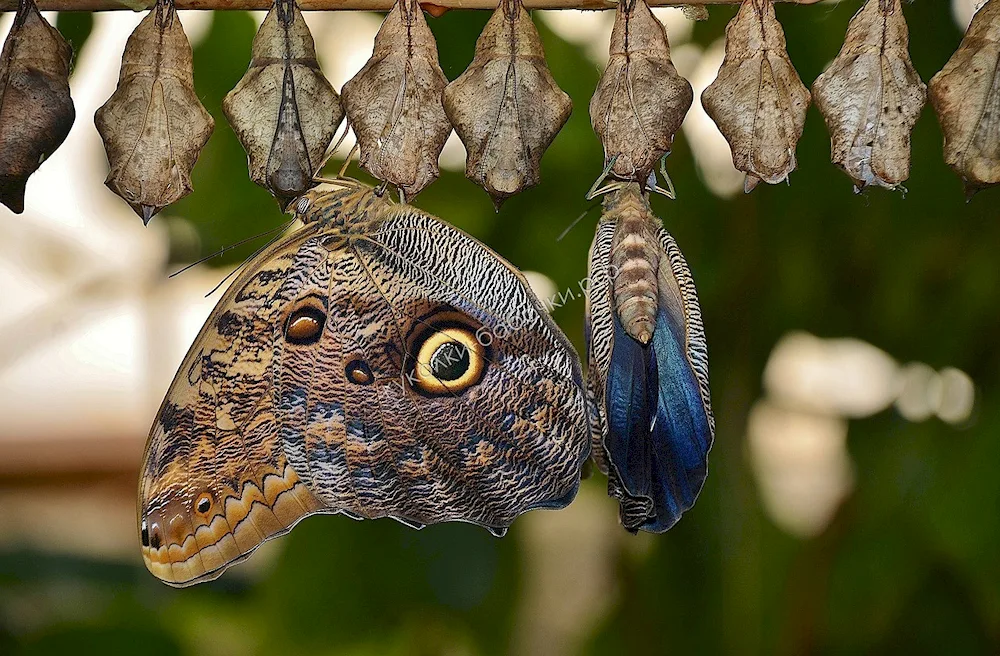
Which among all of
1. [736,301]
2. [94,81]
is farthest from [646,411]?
[94,81]

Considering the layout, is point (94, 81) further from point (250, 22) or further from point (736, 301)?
point (736, 301)

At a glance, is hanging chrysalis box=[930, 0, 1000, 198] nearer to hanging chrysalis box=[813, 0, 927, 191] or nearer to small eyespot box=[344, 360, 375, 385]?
hanging chrysalis box=[813, 0, 927, 191]

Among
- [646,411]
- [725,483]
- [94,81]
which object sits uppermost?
[94,81]

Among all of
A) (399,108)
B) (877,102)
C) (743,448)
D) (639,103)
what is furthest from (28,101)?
(743,448)

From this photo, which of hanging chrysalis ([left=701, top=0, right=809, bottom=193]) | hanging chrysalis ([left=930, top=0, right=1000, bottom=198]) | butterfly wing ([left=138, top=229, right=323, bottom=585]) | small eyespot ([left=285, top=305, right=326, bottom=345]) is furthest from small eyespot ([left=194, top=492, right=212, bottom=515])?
Answer: hanging chrysalis ([left=930, top=0, right=1000, bottom=198])

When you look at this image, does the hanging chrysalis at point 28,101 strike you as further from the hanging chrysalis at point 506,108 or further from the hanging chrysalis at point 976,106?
the hanging chrysalis at point 976,106

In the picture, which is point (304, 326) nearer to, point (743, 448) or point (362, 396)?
point (362, 396)
